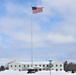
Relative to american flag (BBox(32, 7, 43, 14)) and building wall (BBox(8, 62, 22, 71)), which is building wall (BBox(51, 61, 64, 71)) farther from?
american flag (BBox(32, 7, 43, 14))

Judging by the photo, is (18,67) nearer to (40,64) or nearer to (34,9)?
(40,64)

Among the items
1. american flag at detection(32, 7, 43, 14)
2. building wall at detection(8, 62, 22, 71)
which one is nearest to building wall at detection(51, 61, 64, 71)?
building wall at detection(8, 62, 22, 71)

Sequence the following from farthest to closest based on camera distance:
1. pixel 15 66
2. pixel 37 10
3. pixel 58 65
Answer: pixel 58 65 → pixel 15 66 → pixel 37 10

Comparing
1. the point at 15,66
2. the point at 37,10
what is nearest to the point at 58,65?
the point at 15,66

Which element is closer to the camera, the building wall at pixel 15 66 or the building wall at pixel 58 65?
the building wall at pixel 15 66

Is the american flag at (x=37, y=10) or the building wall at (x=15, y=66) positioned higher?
the american flag at (x=37, y=10)

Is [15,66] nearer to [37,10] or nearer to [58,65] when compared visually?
[58,65]

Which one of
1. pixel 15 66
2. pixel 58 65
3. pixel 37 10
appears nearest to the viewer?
pixel 37 10

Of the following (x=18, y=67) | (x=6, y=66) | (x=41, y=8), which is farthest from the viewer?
(x=6, y=66)

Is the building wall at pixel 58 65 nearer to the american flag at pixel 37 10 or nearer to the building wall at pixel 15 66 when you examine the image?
the building wall at pixel 15 66

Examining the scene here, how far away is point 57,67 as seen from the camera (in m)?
173

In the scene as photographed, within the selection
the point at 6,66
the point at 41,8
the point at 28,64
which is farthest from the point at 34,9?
the point at 6,66

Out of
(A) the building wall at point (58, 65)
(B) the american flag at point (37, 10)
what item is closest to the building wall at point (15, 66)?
(A) the building wall at point (58, 65)

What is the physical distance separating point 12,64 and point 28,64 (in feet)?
31.6
